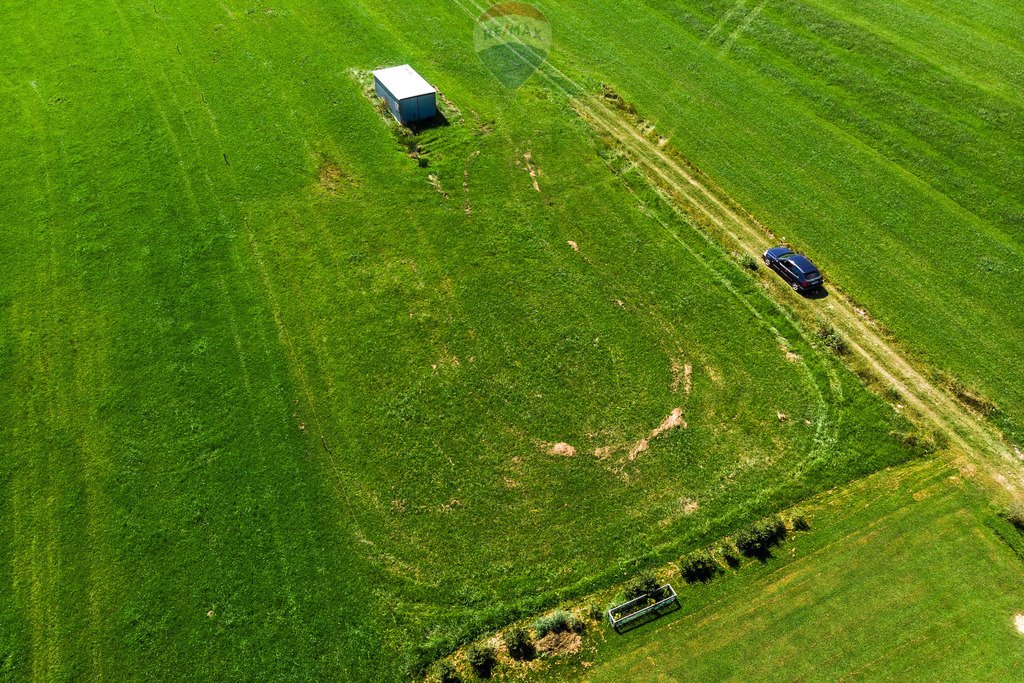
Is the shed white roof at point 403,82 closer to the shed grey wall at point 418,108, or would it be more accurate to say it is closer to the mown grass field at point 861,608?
the shed grey wall at point 418,108

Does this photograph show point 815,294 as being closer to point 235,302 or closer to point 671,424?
point 671,424

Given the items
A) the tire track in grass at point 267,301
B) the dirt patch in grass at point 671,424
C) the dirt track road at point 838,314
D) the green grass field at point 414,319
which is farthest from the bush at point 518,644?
the dirt track road at point 838,314

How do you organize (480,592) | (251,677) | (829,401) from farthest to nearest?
(829,401) < (480,592) < (251,677)

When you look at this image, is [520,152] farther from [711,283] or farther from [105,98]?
[105,98]

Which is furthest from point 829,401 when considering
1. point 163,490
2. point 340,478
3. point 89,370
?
point 89,370

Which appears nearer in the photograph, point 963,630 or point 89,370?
point 963,630

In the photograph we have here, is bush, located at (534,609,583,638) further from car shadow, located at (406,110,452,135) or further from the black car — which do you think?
car shadow, located at (406,110,452,135)
